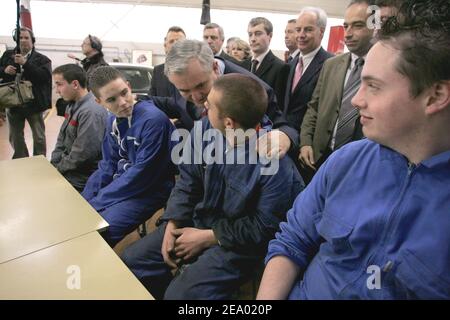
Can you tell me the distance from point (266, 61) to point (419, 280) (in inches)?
88.7

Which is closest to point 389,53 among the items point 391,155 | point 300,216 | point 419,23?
point 419,23

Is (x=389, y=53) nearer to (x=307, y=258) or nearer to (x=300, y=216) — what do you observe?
(x=300, y=216)

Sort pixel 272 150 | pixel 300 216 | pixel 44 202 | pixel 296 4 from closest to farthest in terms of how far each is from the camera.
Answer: pixel 300 216
pixel 272 150
pixel 44 202
pixel 296 4

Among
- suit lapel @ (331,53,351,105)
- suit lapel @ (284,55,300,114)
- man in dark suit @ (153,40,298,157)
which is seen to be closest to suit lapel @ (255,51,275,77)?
suit lapel @ (284,55,300,114)

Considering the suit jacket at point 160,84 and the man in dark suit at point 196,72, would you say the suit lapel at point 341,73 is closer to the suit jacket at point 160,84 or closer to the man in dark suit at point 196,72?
the man in dark suit at point 196,72

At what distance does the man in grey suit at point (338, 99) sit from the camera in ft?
5.30

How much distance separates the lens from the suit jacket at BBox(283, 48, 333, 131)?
7.02 feet

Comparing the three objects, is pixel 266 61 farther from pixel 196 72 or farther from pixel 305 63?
pixel 196 72

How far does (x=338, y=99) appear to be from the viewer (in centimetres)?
175

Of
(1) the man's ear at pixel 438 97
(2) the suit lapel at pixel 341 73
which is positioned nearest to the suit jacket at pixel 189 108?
(2) the suit lapel at pixel 341 73

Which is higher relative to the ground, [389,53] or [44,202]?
[389,53]

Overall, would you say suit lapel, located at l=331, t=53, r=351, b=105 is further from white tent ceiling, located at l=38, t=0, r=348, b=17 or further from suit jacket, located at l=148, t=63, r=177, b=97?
white tent ceiling, located at l=38, t=0, r=348, b=17

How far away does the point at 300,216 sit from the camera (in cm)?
103
